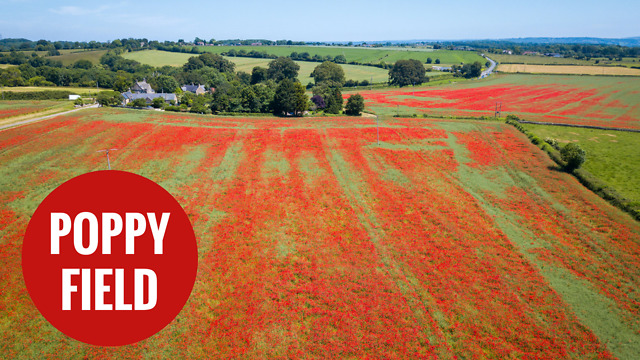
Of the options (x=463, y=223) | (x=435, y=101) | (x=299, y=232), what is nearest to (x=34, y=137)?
(x=299, y=232)

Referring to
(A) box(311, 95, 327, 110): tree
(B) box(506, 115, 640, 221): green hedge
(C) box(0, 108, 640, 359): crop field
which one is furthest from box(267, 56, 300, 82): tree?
(B) box(506, 115, 640, 221): green hedge

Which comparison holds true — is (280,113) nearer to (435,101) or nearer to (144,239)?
(435,101)

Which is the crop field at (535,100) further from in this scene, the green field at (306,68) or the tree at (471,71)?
the green field at (306,68)

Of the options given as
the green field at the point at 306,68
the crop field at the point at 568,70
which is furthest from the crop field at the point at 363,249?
the crop field at the point at 568,70

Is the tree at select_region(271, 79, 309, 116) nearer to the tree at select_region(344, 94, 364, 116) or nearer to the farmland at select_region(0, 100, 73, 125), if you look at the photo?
the tree at select_region(344, 94, 364, 116)

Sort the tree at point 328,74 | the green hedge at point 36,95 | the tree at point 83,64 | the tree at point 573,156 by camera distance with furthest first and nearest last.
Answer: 1. the tree at point 83,64
2. the tree at point 328,74
3. the green hedge at point 36,95
4. the tree at point 573,156
